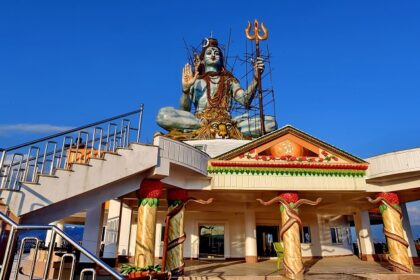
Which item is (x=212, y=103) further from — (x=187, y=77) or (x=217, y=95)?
(x=187, y=77)

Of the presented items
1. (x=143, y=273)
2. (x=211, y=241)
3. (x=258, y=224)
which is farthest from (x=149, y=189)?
(x=258, y=224)

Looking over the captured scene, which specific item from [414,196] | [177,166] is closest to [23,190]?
[177,166]

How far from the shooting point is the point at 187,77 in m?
19.2

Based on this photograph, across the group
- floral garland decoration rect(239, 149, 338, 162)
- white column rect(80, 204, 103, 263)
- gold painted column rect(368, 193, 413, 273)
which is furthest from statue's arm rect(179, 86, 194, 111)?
gold painted column rect(368, 193, 413, 273)

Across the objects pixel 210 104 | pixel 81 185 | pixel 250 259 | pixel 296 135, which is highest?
pixel 210 104

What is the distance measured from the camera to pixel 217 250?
15.1 metres

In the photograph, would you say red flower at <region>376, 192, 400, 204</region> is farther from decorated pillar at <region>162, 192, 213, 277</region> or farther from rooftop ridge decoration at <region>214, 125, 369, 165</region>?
decorated pillar at <region>162, 192, 213, 277</region>

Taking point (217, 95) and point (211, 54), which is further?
point (211, 54)

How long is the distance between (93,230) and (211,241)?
655 cm

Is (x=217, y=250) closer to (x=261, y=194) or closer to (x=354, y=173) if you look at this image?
(x=261, y=194)

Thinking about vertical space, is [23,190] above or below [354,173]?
below

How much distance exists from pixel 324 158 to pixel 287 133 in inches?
60.2

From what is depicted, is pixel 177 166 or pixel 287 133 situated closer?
pixel 177 166

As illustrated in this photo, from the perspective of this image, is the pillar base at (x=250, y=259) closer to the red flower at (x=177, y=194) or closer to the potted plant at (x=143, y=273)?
the red flower at (x=177, y=194)
